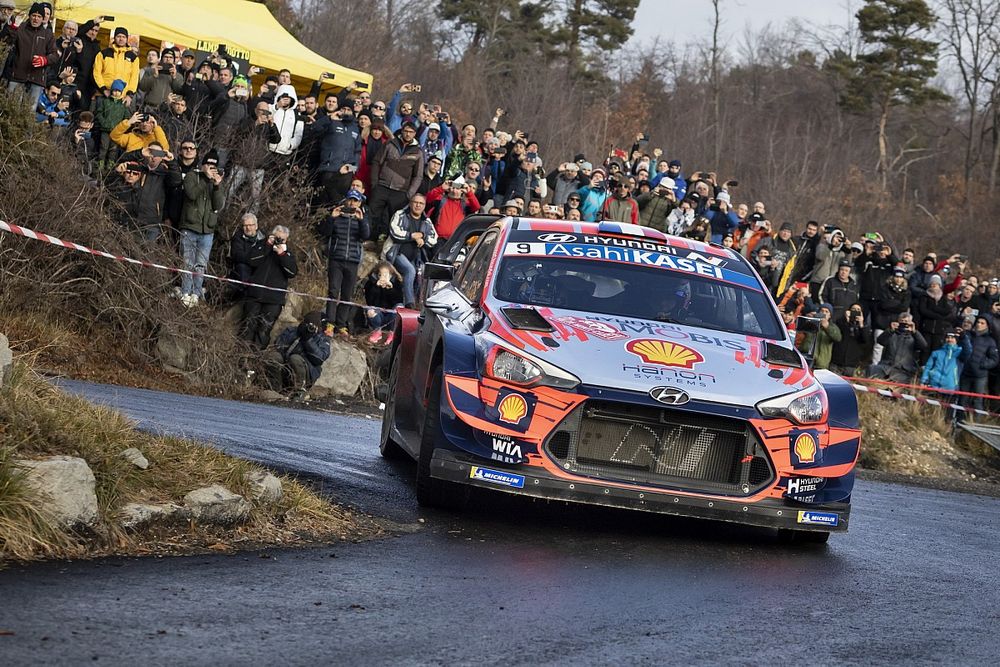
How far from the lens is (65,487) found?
6641 mm

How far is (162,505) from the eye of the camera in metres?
7.18

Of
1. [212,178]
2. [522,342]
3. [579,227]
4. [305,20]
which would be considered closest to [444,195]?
[212,178]

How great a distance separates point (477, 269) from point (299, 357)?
9.41m

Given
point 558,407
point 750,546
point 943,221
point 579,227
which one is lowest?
point 750,546

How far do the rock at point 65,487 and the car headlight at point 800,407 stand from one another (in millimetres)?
3843

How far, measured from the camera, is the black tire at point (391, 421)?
11.1 m

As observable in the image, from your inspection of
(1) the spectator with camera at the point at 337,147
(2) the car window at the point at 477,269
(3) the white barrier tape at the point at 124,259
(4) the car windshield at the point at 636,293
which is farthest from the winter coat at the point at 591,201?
(4) the car windshield at the point at 636,293

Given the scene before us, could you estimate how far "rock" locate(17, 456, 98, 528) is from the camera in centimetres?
653

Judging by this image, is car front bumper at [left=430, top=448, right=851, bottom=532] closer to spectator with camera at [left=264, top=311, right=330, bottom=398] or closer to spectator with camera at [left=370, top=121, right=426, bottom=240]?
spectator with camera at [left=264, top=311, right=330, bottom=398]

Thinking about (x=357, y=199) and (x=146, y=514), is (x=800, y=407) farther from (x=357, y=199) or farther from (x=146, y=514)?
(x=357, y=199)

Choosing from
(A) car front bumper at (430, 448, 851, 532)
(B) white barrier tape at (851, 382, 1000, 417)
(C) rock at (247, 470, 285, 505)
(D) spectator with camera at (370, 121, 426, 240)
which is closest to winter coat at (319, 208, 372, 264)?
(D) spectator with camera at (370, 121, 426, 240)

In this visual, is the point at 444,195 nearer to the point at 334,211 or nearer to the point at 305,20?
the point at 334,211

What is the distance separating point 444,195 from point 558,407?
1445 centimetres

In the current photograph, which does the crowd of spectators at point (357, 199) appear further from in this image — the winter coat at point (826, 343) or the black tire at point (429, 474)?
the black tire at point (429, 474)
